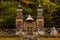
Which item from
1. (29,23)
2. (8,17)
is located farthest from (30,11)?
(29,23)

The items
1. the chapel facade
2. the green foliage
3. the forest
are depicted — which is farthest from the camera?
the forest

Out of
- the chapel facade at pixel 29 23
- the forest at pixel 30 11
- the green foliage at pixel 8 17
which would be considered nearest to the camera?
the chapel facade at pixel 29 23

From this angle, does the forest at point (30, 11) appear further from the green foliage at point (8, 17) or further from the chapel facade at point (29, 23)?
the chapel facade at point (29, 23)

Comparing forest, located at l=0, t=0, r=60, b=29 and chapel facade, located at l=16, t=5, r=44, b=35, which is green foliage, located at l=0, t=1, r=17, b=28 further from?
chapel facade, located at l=16, t=5, r=44, b=35

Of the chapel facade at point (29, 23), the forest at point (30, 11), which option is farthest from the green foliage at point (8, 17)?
the chapel facade at point (29, 23)

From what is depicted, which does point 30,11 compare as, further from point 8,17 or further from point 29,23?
point 29,23

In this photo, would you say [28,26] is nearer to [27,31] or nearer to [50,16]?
[27,31]

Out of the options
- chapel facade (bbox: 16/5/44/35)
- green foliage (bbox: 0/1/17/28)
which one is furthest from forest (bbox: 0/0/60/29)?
chapel facade (bbox: 16/5/44/35)

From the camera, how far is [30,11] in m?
29.3

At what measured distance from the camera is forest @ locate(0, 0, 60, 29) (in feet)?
92.3

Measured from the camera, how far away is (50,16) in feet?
94.5

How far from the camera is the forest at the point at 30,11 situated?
2814 cm

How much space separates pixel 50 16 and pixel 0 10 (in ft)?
19.3

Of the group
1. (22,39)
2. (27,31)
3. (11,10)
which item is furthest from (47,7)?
(22,39)
